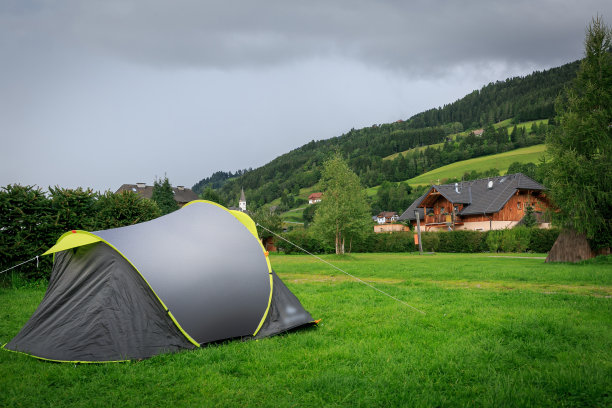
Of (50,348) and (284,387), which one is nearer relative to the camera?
(284,387)

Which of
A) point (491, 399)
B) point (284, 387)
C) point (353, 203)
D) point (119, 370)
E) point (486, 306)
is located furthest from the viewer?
Answer: point (353, 203)

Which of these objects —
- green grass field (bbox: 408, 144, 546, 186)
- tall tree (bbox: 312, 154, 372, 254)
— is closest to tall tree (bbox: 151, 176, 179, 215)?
tall tree (bbox: 312, 154, 372, 254)

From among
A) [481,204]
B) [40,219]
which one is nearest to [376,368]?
[40,219]

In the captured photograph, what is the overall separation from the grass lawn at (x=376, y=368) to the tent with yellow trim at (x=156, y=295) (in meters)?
0.27

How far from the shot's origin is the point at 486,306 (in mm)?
7727

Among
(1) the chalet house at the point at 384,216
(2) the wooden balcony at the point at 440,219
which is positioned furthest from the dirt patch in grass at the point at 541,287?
(1) the chalet house at the point at 384,216

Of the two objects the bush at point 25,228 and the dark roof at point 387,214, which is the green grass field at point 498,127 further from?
the bush at point 25,228

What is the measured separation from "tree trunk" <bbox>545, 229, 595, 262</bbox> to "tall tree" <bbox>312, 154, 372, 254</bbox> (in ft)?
39.3

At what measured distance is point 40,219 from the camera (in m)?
11.5

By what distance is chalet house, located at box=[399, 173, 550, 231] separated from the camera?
137 ft

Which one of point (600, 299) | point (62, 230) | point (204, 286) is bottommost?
point (600, 299)

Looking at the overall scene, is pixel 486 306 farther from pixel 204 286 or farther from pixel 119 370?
pixel 119 370

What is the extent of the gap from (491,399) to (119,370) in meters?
4.13

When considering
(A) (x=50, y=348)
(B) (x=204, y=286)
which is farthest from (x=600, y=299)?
(A) (x=50, y=348)
